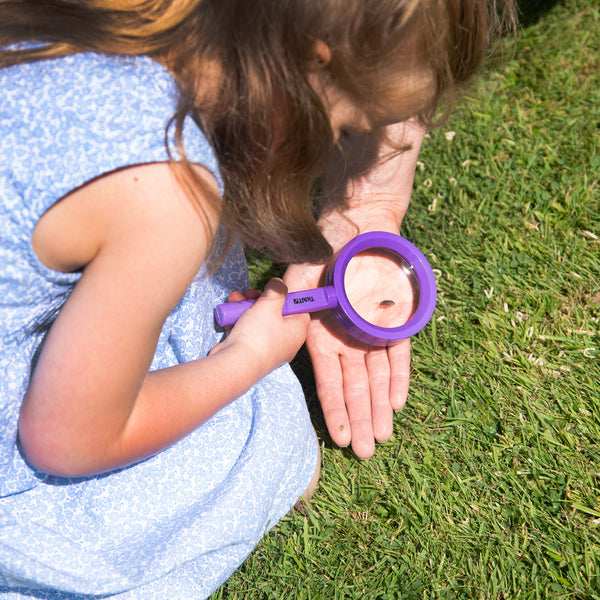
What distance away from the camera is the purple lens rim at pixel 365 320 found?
2348 mm

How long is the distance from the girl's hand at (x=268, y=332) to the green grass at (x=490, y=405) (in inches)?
22.4

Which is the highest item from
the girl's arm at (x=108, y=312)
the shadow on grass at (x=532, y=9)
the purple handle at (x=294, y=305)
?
the girl's arm at (x=108, y=312)

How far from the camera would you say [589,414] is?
2566mm

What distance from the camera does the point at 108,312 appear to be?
1.46 metres

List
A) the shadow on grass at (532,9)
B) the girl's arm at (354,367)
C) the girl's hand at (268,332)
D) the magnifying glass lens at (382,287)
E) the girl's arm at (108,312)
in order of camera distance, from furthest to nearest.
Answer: the shadow on grass at (532,9), the magnifying glass lens at (382,287), the girl's arm at (354,367), the girl's hand at (268,332), the girl's arm at (108,312)

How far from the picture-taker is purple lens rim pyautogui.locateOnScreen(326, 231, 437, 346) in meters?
2.35

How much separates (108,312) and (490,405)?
174 centimetres

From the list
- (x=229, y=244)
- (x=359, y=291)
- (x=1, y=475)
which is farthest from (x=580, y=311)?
(x=1, y=475)

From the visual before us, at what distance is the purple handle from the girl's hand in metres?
0.04

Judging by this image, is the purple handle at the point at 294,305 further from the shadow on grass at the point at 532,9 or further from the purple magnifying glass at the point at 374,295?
the shadow on grass at the point at 532,9

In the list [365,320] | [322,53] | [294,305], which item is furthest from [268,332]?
[322,53]

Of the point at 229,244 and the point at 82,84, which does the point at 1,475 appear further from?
the point at 82,84

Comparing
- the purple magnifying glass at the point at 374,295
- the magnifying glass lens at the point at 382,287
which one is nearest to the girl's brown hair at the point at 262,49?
the purple magnifying glass at the point at 374,295

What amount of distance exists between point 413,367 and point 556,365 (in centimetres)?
59
